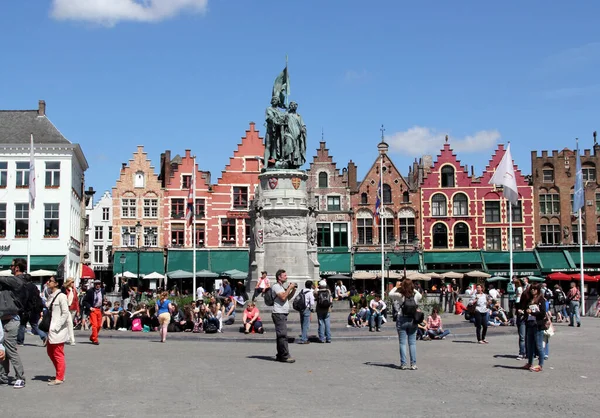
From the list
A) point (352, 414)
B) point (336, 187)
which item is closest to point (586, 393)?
point (352, 414)

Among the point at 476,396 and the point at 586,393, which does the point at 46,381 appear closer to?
the point at 476,396

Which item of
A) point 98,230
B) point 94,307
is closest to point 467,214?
point 98,230

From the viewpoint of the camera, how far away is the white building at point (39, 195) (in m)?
49.7

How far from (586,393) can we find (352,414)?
4.01 metres

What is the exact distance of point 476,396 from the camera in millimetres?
Result: 10766

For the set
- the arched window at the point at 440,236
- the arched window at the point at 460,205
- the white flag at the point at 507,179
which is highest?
the arched window at the point at 460,205

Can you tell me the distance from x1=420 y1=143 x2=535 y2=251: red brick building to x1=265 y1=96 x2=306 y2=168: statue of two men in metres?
33.4

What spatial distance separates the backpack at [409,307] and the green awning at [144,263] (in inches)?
1737

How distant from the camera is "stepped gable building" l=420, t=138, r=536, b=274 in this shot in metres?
59.0

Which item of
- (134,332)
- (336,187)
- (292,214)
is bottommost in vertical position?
(134,332)

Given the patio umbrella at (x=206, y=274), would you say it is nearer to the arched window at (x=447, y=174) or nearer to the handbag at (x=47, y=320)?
the arched window at (x=447, y=174)

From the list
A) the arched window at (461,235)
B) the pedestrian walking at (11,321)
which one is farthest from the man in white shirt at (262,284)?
the arched window at (461,235)

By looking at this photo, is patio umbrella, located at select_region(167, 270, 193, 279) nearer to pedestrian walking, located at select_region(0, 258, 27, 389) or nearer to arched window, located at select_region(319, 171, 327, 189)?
arched window, located at select_region(319, 171, 327, 189)

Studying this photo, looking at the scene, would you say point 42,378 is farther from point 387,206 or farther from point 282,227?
point 387,206
